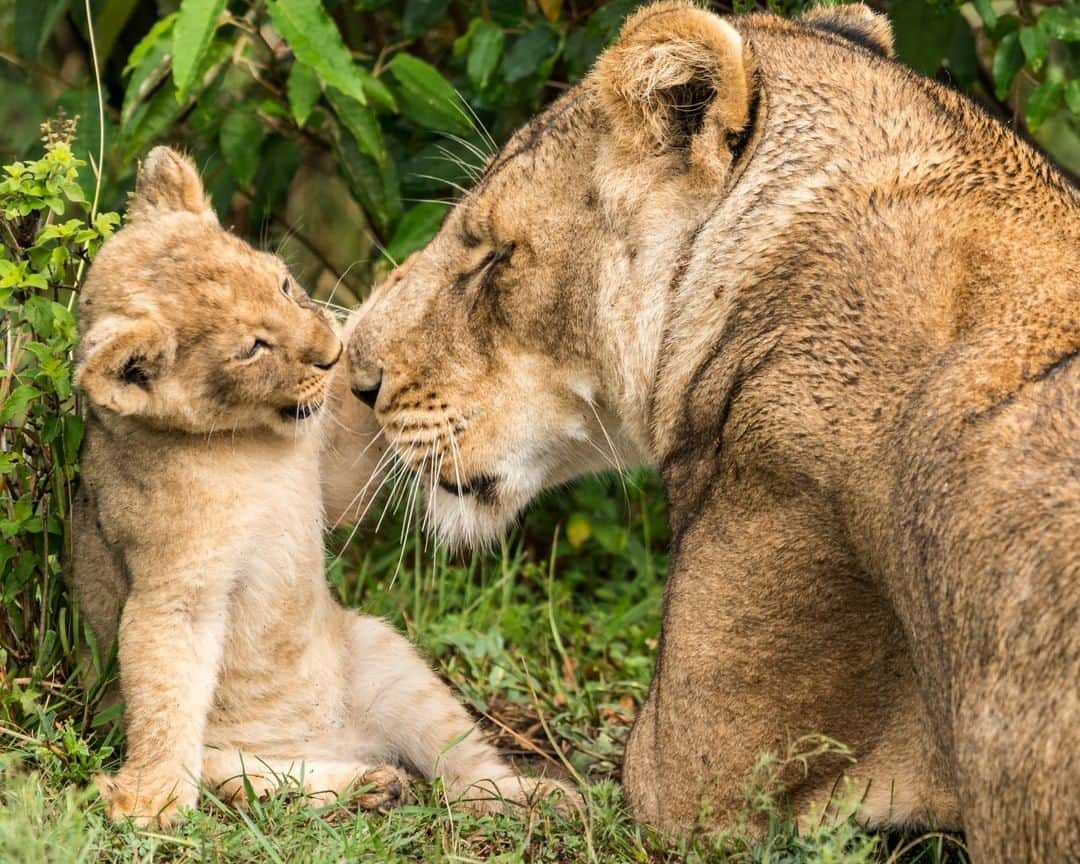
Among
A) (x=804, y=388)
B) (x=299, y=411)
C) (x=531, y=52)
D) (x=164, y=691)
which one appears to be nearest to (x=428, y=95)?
(x=531, y=52)

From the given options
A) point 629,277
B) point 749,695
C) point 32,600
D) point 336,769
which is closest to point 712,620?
Result: point 749,695

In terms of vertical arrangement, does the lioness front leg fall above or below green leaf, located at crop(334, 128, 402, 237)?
below

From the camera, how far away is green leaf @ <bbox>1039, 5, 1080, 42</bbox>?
4922 mm

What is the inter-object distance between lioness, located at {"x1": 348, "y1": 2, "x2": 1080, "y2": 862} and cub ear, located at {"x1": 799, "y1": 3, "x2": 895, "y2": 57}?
15 mm

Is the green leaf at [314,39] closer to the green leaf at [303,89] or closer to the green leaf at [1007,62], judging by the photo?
the green leaf at [303,89]

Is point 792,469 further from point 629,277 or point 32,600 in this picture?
point 32,600

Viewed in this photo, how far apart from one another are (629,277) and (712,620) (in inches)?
33.7

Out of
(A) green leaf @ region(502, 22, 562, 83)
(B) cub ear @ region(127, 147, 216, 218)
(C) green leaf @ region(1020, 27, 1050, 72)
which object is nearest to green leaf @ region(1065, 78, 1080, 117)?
(C) green leaf @ region(1020, 27, 1050, 72)

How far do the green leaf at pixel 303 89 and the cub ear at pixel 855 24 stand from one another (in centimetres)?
159

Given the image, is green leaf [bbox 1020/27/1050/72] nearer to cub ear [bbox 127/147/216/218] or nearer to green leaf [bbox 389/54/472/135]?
green leaf [bbox 389/54/472/135]

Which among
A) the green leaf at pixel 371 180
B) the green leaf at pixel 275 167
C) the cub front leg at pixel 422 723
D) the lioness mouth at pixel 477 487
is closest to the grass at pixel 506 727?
the cub front leg at pixel 422 723

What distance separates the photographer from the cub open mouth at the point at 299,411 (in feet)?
13.6

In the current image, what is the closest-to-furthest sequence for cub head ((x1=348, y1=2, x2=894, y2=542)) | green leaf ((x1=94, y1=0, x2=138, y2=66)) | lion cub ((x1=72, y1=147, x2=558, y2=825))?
cub head ((x1=348, y1=2, x2=894, y2=542)), lion cub ((x1=72, y1=147, x2=558, y2=825)), green leaf ((x1=94, y1=0, x2=138, y2=66))

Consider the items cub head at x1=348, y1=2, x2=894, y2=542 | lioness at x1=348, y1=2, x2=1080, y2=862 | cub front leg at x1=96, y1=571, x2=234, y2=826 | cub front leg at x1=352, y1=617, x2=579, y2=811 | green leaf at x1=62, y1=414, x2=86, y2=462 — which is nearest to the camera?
lioness at x1=348, y1=2, x2=1080, y2=862
